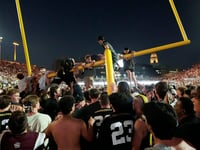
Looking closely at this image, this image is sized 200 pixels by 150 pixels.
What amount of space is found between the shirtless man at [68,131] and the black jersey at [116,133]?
0.47m

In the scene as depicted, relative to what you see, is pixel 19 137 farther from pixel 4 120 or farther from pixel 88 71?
pixel 88 71

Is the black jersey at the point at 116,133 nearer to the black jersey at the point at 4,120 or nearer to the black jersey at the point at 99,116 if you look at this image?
the black jersey at the point at 99,116

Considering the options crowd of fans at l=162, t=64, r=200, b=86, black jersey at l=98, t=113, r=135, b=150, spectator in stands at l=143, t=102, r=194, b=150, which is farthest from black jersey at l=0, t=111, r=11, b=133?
crowd of fans at l=162, t=64, r=200, b=86

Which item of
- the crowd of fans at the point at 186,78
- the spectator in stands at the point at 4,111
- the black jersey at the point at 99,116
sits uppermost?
the crowd of fans at the point at 186,78

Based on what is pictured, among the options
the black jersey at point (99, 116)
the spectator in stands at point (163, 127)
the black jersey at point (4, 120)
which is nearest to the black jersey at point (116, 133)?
the black jersey at point (99, 116)

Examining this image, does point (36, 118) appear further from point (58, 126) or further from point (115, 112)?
point (115, 112)

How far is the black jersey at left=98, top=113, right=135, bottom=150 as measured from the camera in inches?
141

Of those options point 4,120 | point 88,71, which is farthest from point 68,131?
point 88,71

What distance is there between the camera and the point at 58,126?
13.5 feet

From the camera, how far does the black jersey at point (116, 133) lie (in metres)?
3.58

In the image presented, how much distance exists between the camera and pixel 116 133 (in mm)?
3584

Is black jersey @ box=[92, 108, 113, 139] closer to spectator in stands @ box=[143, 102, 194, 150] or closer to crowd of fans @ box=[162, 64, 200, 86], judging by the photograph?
spectator in stands @ box=[143, 102, 194, 150]

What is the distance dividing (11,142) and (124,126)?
58.8 inches

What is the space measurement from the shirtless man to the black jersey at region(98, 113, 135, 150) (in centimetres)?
47
